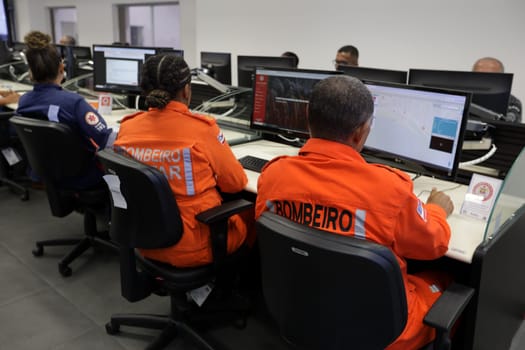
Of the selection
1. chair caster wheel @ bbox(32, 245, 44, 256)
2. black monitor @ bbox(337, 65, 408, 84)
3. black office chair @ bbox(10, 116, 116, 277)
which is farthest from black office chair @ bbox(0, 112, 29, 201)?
black monitor @ bbox(337, 65, 408, 84)

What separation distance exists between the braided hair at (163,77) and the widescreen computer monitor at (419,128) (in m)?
0.77

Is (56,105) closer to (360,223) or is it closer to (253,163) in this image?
(253,163)

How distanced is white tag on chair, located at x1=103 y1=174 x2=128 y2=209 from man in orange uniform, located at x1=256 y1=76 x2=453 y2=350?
1.65ft

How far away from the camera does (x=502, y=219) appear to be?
124 centimetres

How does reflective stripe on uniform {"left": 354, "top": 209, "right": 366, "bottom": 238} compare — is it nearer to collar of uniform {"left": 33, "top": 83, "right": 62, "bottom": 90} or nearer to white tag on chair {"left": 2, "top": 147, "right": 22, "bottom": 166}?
collar of uniform {"left": 33, "top": 83, "right": 62, "bottom": 90}

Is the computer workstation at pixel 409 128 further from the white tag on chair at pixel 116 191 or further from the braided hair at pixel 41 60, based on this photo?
the braided hair at pixel 41 60

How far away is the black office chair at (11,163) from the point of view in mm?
2939

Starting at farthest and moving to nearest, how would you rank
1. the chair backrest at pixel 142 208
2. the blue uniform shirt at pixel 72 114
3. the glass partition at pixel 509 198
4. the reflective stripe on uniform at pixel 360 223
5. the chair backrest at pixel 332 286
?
1. the blue uniform shirt at pixel 72 114
2. the chair backrest at pixel 142 208
3. the glass partition at pixel 509 198
4. the reflective stripe on uniform at pixel 360 223
5. the chair backrest at pixel 332 286

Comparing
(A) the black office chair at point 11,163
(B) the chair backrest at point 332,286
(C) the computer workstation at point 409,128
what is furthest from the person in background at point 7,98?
(B) the chair backrest at point 332,286

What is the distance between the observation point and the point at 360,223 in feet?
3.28

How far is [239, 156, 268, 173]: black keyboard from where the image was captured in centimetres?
186

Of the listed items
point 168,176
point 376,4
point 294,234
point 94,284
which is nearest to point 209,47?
point 376,4

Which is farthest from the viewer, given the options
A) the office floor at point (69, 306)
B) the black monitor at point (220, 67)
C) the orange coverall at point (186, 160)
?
the black monitor at point (220, 67)

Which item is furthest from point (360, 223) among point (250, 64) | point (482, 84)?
point (250, 64)
